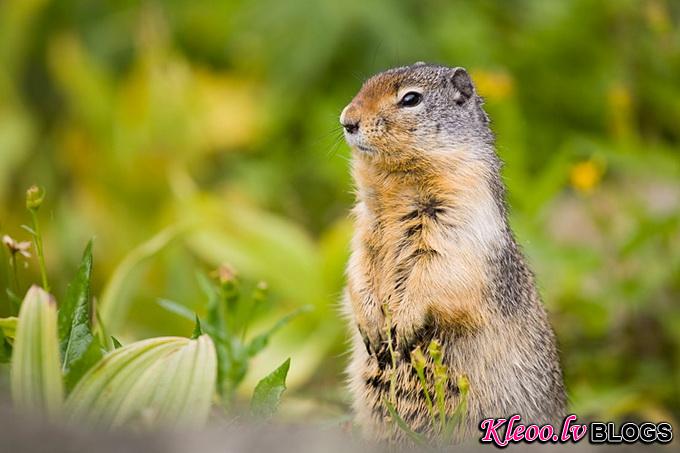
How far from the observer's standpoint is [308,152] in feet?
21.4

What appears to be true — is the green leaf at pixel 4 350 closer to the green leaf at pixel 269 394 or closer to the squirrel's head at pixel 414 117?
the green leaf at pixel 269 394

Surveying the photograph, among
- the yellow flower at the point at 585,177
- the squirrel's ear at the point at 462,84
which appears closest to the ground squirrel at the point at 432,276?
the squirrel's ear at the point at 462,84

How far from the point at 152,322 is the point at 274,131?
1.96 metres

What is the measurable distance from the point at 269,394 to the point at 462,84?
1.25 metres

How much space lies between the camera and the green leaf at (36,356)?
2174 millimetres

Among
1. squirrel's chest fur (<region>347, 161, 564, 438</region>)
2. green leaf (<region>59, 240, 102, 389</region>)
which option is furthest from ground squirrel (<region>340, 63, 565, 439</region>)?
green leaf (<region>59, 240, 102, 389</region>)

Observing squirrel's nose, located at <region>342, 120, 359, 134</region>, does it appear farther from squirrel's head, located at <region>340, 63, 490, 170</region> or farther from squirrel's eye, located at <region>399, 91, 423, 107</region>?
squirrel's eye, located at <region>399, 91, 423, 107</region>

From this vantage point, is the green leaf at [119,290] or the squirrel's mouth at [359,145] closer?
the squirrel's mouth at [359,145]

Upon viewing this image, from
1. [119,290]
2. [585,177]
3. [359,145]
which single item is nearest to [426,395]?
[359,145]

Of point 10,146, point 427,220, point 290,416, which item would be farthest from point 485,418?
point 10,146

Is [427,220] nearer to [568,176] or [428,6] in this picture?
[568,176]

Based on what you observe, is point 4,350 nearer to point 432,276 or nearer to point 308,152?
point 432,276

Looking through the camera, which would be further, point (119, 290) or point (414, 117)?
point (119, 290)

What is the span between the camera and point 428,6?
6.95 meters
